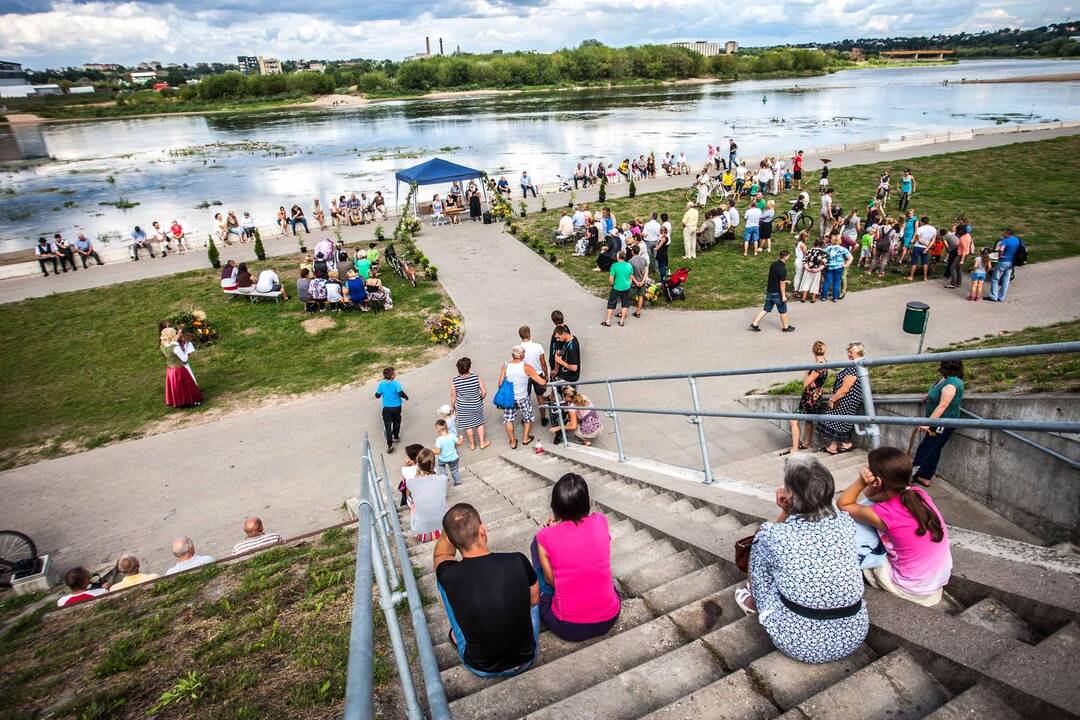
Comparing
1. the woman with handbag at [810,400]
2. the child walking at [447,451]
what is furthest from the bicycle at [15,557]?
the woman with handbag at [810,400]

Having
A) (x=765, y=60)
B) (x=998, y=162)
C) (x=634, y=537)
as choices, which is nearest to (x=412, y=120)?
(x=998, y=162)

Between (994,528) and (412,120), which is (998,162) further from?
(412,120)

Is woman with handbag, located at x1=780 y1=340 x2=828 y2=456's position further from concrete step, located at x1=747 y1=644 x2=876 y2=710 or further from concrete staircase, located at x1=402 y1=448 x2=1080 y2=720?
concrete step, located at x1=747 y1=644 x2=876 y2=710

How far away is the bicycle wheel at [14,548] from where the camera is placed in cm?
691

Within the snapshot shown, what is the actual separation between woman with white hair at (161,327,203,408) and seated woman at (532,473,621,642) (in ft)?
33.7

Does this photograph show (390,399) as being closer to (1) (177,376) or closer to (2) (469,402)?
(2) (469,402)

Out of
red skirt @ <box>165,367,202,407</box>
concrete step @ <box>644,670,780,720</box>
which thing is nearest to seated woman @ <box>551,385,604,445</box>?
concrete step @ <box>644,670,780,720</box>

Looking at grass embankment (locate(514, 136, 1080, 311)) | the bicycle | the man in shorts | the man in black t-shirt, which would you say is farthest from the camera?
grass embankment (locate(514, 136, 1080, 311))

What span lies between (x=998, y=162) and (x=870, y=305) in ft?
69.3

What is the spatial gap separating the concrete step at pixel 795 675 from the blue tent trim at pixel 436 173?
22449 mm

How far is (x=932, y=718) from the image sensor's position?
237 centimetres

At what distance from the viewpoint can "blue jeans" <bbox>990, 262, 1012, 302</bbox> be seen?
12.3m

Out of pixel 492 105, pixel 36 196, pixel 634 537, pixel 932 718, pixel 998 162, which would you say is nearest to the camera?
pixel 932 718

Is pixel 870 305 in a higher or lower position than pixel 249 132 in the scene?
lower
